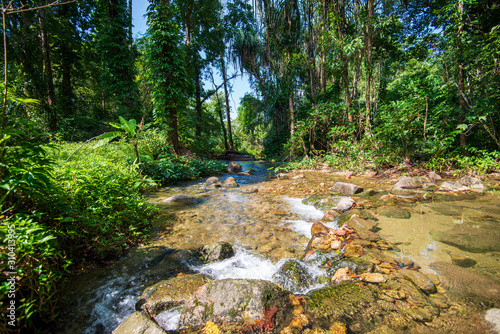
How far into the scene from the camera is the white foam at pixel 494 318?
1.42 meters

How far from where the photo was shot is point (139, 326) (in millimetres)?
1566

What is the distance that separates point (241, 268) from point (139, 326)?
117cm

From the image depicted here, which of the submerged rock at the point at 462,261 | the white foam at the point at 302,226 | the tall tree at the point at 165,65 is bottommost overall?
the white foam at the point at 302,226

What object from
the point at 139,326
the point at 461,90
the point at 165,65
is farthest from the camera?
the point at 165,65

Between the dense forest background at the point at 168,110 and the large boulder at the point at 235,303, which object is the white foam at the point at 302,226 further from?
the dense forest background at the point at 168,110

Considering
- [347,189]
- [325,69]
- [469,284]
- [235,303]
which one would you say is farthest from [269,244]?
[325,69]

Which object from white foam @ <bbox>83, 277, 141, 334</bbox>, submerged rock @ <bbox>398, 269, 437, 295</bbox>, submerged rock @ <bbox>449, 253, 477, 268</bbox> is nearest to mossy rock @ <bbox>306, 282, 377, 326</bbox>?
submerged rock @ <bbox>398, 269, 437, 295</bbox>

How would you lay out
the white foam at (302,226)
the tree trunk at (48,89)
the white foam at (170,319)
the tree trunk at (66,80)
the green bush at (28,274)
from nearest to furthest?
the green bush at (28,274), the white foam at (170,319), the white foam at (302,226), the tree trunk at (48,89), the tree trunk at (66,80)

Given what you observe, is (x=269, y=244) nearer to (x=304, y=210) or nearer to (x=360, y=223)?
(x=360, y=223)

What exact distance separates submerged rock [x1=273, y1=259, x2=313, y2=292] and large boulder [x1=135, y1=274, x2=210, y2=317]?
0.79 meters

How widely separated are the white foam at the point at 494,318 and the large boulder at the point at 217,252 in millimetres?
2366

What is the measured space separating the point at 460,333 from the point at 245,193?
4.82 meters

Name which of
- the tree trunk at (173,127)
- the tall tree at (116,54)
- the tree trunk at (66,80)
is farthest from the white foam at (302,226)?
the tree trunk at (66,80)

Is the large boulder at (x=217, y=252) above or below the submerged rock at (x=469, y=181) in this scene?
below
